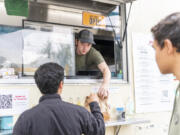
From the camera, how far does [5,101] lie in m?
1.64

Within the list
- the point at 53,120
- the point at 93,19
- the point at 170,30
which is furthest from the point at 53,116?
the point at 93,19

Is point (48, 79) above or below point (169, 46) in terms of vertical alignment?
below

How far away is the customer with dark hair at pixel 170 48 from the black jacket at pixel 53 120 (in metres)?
0.55

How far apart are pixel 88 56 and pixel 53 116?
3.80 feet

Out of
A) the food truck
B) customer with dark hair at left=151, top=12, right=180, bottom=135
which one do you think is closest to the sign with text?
the food truck

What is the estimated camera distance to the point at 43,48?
1.98 m

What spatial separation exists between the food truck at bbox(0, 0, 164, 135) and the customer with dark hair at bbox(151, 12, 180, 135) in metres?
1.04

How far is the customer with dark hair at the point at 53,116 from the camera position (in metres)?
1.14

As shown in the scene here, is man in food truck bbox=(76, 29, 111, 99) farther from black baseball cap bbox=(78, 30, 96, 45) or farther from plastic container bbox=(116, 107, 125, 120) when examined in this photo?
plastic container bbox=(116, 107, 125, 120)

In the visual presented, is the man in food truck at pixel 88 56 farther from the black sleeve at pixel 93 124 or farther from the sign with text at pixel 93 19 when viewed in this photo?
the black sleeve at pixel 93 124

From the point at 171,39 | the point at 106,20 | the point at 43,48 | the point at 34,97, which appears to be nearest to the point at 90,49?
the point at 106,20

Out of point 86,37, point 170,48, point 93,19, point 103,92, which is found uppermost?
point 93,19

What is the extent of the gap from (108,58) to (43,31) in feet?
2.68

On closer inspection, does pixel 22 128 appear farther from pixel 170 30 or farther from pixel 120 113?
pixel 120 113
